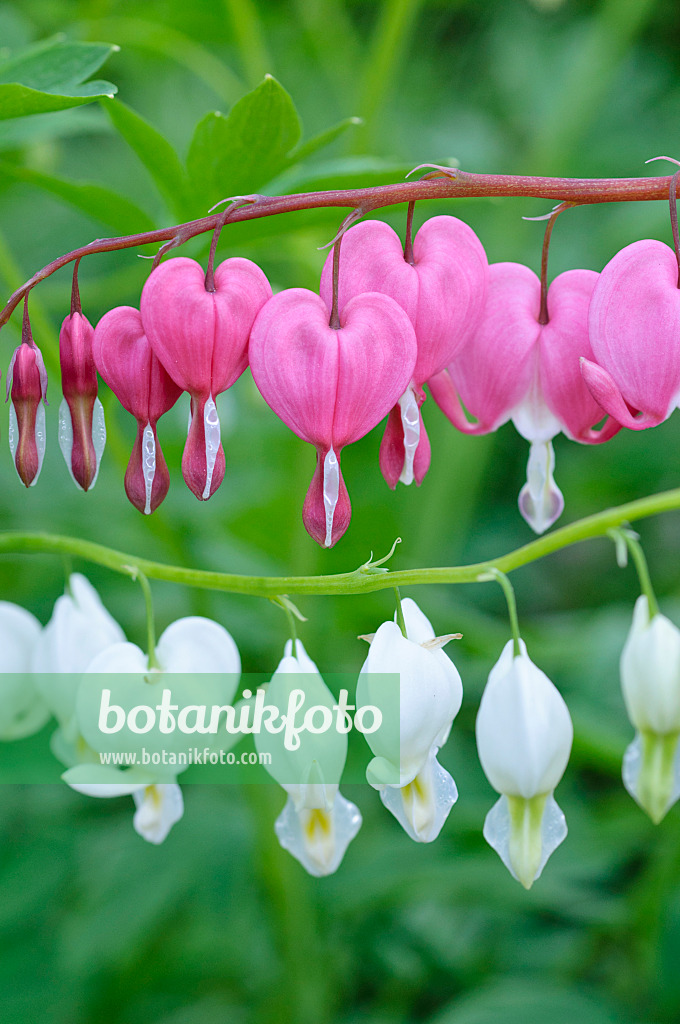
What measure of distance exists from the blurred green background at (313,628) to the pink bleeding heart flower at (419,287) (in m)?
0.13

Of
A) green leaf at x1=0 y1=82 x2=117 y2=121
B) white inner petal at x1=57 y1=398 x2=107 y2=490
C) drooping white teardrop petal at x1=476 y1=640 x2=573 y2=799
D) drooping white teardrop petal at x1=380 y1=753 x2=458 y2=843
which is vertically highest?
green leaf at x1=0 y1=82 x2=117 y2=121

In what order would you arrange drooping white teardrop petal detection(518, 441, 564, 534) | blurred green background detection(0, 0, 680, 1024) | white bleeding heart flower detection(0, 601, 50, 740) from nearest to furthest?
drooping white teardrop petal detection(518, 441, 564, 534) → white bleeding heart flower detection(0, 601, 50, 740) → blurred green background detection(0, 0, 680, 1024)

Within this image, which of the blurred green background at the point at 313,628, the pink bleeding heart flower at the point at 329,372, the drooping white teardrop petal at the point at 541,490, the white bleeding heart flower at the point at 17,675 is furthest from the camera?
the blurred green background at the point at 313,628

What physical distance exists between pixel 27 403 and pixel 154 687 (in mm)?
229

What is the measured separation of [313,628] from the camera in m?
1.25

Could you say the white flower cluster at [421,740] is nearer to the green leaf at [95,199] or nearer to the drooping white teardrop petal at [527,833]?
the drooping white teardrop petal at [527,833]

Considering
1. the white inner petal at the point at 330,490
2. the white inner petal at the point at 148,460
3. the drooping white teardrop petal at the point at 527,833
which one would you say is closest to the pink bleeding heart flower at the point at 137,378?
the white inner petal at the point at 148,460

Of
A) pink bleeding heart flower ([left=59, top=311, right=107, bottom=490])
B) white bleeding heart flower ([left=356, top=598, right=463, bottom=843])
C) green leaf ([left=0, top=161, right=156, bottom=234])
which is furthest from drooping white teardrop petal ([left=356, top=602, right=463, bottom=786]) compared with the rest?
green leaf ([left=0, top=161, right=156, bottom=234])

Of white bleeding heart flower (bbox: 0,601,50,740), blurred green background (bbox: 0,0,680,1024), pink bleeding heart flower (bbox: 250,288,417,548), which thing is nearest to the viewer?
pink bleeding heart flower (bbox: 250,288,417,548)

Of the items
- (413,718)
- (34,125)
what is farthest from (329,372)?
(34,125)

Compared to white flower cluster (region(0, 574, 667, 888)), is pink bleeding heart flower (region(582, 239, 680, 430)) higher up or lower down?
higher up

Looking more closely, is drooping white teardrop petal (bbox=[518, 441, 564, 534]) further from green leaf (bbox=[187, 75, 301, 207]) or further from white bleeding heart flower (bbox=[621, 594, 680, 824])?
green leaf (bbox=[187, 75, 301, 207])

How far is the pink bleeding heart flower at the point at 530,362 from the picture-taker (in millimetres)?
589

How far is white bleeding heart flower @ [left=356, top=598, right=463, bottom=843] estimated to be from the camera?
0.57m
